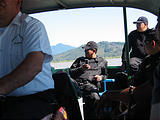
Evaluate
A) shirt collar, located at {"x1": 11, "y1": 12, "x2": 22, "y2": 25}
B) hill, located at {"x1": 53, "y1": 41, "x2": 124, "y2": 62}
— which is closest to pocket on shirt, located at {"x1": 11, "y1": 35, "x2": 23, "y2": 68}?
shirt collar, located at {"x1": 11, "y1": 12, "x2": 22, "y2": 25}

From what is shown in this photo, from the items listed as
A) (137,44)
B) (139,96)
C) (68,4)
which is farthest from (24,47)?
(137,44)

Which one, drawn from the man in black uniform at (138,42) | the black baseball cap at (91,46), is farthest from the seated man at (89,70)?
the man in black uniform at (138,42)

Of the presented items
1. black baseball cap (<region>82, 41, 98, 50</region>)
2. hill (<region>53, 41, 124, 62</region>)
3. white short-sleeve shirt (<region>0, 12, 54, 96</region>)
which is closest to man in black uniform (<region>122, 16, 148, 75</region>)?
black baseball cap (<region>82, 41, 98, 50</region>)

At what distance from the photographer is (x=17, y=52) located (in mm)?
1813

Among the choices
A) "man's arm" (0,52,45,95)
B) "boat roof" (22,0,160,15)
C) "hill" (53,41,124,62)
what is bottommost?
"hill" (53,41,124,62)

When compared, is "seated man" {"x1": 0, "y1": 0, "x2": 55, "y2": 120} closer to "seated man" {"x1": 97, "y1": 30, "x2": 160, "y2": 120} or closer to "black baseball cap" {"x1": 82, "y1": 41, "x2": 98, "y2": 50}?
"seated man" {"x1": 97, "y1": 30, "x2": 160, "y2": 120}

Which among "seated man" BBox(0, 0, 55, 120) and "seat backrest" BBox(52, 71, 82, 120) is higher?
"seated man" BBox(0, 0, 55, 120)

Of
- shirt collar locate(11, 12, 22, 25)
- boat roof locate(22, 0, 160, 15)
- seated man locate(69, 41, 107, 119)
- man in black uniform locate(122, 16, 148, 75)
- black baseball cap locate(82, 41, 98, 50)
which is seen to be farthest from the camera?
black baseball cap locate(82, 41, 98, 50)

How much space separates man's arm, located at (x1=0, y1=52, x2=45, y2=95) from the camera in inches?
61.9

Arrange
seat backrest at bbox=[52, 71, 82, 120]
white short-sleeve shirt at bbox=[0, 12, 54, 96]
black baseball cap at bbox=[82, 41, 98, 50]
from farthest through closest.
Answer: black baseball cap at bbox=[82, 41, 98, 50], seat backrest at bbox=[52, 71, 82, 120], white short-sleeve shirt at bbox=[0, 12, 54, 96]

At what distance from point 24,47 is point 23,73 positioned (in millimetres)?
235

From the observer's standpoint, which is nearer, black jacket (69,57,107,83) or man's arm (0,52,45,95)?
man's arm (0,52,45,95)

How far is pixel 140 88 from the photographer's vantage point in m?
1.69

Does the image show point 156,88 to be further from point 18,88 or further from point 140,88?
point 18,88
